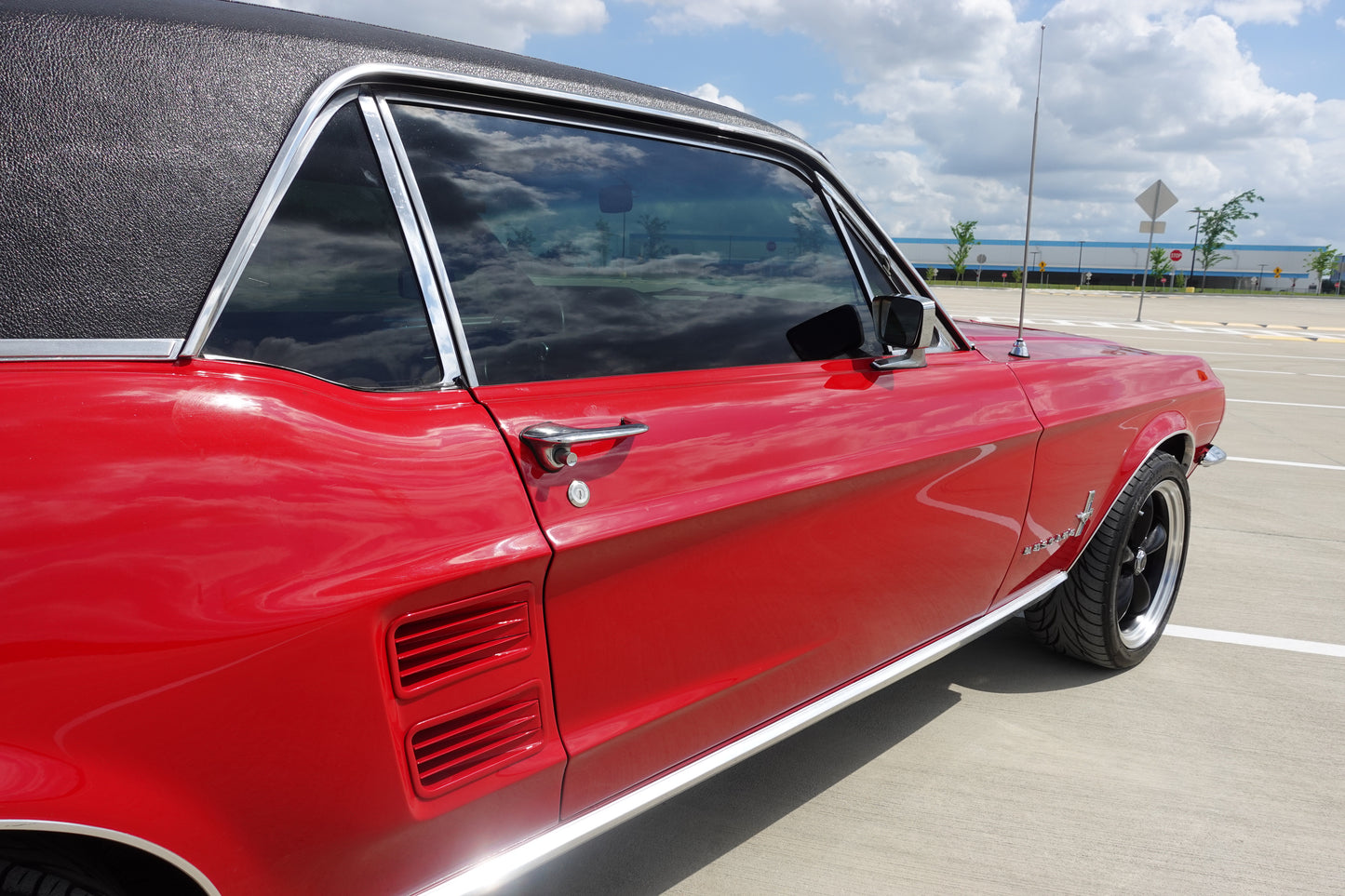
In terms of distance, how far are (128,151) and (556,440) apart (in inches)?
26.3

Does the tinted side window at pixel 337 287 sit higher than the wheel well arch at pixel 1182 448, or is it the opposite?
the tinted side window at pixel 337 287

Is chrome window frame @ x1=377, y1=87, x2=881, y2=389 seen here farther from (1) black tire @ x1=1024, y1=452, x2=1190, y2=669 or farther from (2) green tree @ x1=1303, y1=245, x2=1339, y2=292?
(2) green tree @ x1=1303, y1=245, x2=1339, y2=292

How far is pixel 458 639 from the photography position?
131 cm

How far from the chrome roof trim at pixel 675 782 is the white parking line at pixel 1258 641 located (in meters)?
1.44

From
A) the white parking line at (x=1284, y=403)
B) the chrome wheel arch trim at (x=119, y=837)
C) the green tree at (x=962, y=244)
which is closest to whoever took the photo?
the chrome wheel arch trim at (x=119, y=837)

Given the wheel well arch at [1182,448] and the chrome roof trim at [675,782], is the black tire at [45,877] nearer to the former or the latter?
the chrome roof trim at [675,782]

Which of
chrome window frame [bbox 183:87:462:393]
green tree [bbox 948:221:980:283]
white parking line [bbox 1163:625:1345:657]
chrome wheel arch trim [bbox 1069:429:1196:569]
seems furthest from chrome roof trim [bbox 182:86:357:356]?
green tree [bbox 948:221:980:283]

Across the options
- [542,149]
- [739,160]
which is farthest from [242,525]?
[739,160]

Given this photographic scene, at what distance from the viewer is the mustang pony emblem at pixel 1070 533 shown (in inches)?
104

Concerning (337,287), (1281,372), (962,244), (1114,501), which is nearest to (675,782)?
(337,287)

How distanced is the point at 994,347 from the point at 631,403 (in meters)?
1.56

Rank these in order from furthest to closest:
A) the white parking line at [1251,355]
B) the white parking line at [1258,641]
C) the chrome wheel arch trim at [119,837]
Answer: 1. the white parking line at [1251,355]
2. the white parking line at [1258,641]
3. the chrome wheel arch trim at [119,837]

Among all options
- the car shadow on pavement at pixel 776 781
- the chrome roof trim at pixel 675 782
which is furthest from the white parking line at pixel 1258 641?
the chrome roof trim at pixel 675 782

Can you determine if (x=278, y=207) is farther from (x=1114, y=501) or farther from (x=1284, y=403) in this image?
(x=1284, y=403)
